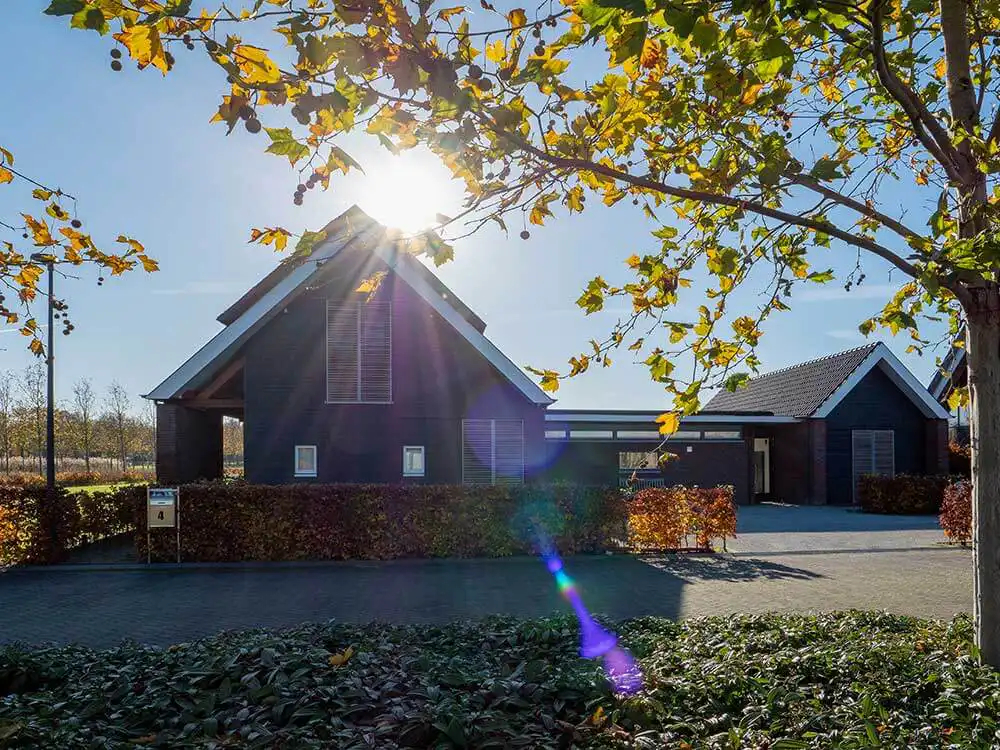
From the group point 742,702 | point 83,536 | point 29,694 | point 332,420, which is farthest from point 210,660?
point 332,420

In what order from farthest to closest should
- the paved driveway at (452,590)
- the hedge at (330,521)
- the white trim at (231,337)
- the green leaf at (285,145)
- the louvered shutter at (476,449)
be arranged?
the louvered shutter at (476,449)
the white trim at (231,337)
the hedge at (330,521)
the paved driveway at (452,590)
the green leaf at (285,145)

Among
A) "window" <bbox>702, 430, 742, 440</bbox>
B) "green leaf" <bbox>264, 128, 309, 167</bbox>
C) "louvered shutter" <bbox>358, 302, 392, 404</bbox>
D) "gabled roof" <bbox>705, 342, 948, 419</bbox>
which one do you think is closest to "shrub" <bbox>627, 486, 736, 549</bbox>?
"louvered shutter" <bbox>358, 302, 392, 404</bbox>

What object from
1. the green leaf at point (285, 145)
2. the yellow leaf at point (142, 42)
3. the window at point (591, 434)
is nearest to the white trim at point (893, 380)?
the window at point (591, 434)

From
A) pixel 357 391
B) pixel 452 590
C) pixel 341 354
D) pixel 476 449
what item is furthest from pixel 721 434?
pixel 452 590

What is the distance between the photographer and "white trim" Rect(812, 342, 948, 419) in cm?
2567

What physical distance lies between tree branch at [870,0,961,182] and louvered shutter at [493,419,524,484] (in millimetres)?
13584

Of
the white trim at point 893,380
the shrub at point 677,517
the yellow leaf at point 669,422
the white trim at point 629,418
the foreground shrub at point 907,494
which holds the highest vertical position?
the white trim at point 893,380

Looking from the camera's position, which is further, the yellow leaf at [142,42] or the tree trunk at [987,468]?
the tree trunk at [987,468]

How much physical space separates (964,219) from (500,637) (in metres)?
4.43

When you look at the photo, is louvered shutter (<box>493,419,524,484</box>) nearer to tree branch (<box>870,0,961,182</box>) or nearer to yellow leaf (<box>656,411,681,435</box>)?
yellow leaf (<box>656,411,681,435</box>)

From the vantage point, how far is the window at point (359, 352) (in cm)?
1758

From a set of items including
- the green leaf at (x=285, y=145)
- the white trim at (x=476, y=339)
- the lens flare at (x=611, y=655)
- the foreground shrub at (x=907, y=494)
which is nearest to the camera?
the green leaf at (x=285, y=145)

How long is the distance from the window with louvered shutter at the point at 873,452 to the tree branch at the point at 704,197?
24.0 metres

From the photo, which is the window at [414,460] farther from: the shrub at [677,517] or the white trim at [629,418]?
the white trim at [629,418]
